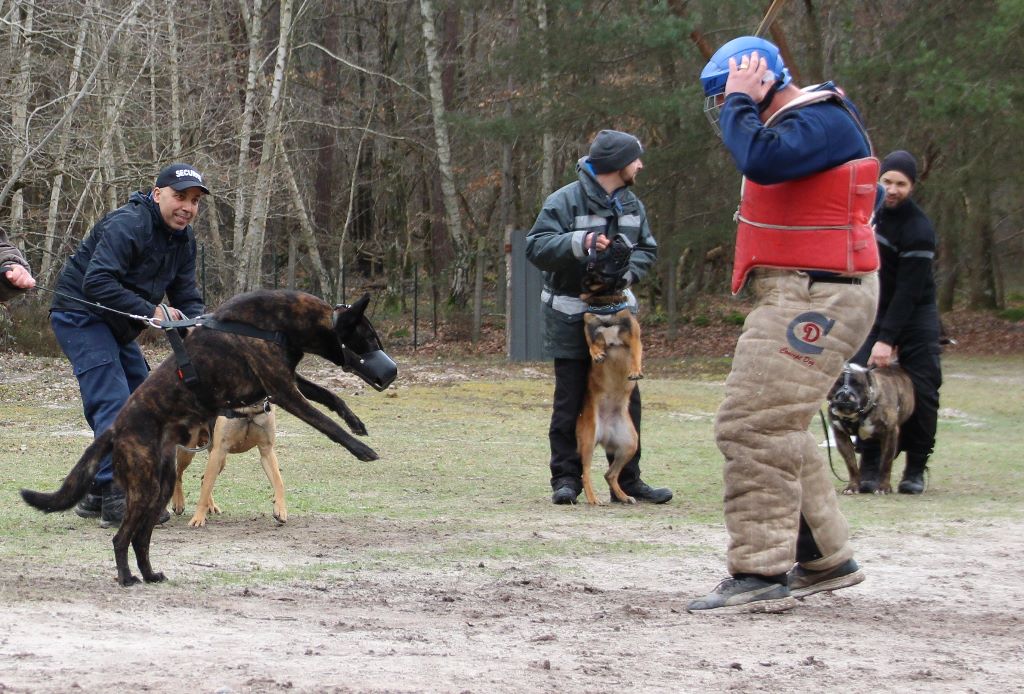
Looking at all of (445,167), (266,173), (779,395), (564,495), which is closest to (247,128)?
(266,173)

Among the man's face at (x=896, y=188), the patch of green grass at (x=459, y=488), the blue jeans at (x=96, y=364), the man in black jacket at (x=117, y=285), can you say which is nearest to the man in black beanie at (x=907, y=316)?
the man's face at (x=896, y=188)

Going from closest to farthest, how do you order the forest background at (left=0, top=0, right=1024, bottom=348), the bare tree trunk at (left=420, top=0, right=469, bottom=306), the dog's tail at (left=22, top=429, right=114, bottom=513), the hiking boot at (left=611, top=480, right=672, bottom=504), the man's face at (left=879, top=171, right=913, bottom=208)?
the dog's tail at (left=22, top=429, right=114, bottom=513), the hiking boot at (left=611, top=480, right=672, bottom=504), the man's face at (left=879, top=171, right=913, bottom=208), the forest background at (left=0, top=0, right=1024, bottom=348), the bare tree trunk at (left=420, top=0, right=469, bottom=306)

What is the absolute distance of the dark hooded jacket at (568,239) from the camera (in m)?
8.24

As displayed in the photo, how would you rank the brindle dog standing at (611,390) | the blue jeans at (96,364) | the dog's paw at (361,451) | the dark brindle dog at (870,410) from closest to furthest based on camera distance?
the dog's paw at (361,451)
the blue jeans at (96,364)
the brindle dog standing at (611,390)
the dark brindle dog at (870,410)

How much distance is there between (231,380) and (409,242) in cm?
3157

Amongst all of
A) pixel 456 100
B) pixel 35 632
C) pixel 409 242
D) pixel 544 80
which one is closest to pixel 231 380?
pixel 35 632

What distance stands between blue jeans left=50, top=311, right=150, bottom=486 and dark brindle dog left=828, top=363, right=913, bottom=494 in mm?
A: 4921

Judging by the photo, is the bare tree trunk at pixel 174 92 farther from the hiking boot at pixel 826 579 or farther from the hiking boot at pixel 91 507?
the hiking boot at pixel 826 579

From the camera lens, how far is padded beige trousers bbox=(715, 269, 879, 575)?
200 inches

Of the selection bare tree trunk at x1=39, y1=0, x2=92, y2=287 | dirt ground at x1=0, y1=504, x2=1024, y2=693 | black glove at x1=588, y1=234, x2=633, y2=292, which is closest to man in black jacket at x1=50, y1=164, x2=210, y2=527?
dirt ground at x1=0, y1=504, x2=1024, y2=693

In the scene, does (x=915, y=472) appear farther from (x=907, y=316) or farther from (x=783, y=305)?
(x=783, y=305)

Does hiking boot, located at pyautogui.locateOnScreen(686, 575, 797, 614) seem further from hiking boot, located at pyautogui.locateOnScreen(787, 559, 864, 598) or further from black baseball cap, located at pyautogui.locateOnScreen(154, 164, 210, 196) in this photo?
black baseball cap, located at pyautogui.locateOnScreen(154, 164, 210, 196)

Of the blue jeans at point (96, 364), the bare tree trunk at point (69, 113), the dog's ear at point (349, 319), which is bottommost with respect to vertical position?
the blue jeans at point (96, 364)

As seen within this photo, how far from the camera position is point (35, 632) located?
15.2 feet
